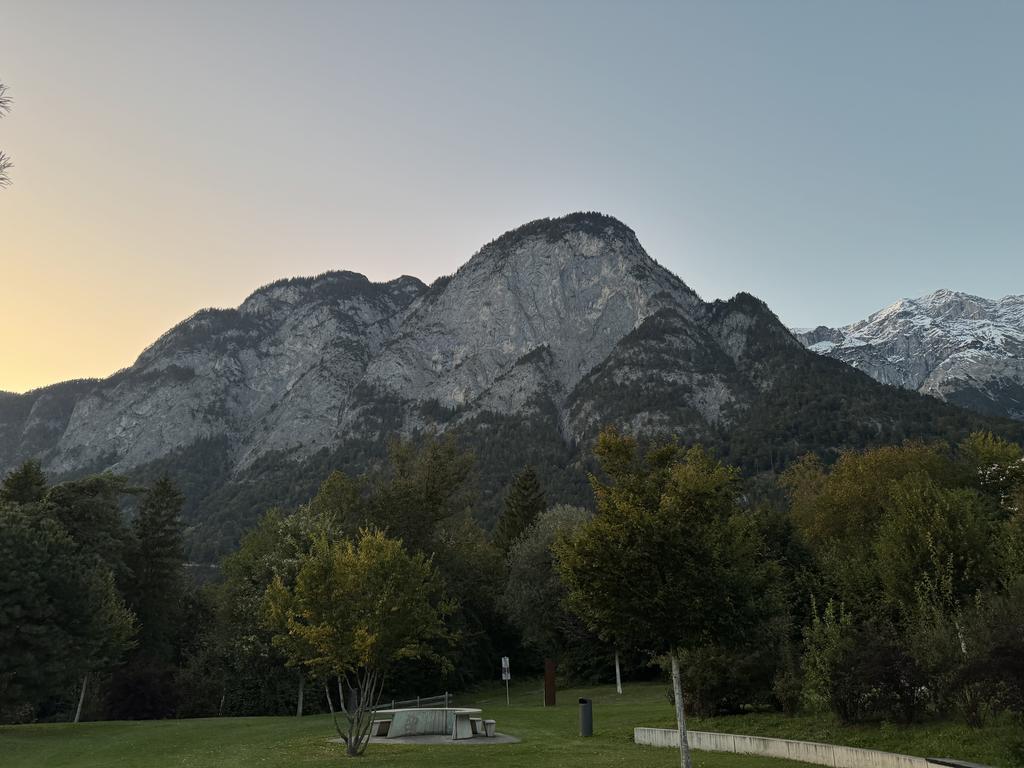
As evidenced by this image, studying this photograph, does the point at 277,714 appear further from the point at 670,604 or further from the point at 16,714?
the point at 670,604

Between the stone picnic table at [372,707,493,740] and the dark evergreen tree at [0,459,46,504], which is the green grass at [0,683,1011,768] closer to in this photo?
the stone picnic table at [372,707,493,740]

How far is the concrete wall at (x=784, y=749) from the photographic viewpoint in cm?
1579

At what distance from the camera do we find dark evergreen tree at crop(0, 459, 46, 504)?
165ft

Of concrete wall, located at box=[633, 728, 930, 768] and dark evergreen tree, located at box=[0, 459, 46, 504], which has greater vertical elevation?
dark evergreen tree, located at box=[0, 459, 46, 504]

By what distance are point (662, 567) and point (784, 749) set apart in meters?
7.53

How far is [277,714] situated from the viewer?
162 ft

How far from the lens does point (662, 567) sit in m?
16.5

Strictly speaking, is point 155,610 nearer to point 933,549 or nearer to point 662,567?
point 662,567

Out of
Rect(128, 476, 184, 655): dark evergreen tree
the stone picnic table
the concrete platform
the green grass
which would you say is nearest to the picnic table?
the stone picnic table

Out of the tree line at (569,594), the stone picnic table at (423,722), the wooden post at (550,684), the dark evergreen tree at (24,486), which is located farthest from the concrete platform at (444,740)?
the dark evergreen tree at (24,486)

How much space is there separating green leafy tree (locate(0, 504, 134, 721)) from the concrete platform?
52.6 ft

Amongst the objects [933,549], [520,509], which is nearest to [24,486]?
[520,509]

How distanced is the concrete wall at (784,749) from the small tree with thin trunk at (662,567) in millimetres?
3722

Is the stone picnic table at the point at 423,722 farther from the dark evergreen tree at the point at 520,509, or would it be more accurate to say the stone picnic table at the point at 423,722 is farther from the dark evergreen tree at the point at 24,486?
the dark evergreen tree at the point at 520,509
